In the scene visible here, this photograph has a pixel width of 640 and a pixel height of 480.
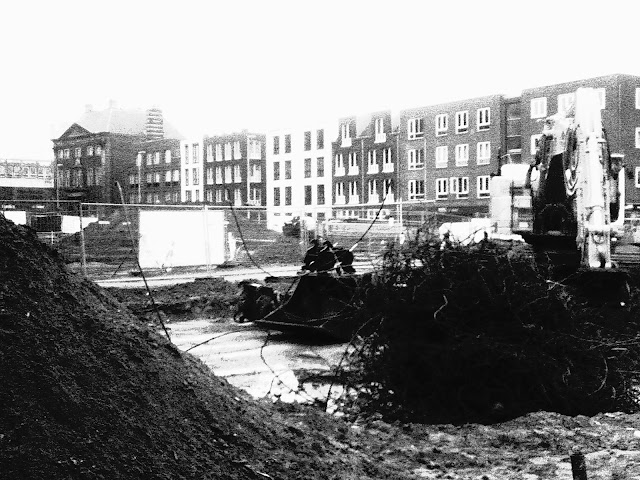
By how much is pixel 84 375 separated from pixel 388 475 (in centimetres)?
185

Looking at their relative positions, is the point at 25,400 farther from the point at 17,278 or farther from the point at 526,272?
the point at 526,272

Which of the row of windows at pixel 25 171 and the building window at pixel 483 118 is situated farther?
the building window at pixel 483 118

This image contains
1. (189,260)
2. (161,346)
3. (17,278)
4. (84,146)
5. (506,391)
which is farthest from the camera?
(84,146)

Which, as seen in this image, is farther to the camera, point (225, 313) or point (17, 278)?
point (225, 313)

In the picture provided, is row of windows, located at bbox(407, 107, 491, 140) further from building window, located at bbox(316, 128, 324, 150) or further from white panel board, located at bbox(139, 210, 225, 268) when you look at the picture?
white panel board, located at bbox(139, 210, 225, 268)

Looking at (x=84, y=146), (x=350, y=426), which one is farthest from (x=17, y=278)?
(x=84, y=146)

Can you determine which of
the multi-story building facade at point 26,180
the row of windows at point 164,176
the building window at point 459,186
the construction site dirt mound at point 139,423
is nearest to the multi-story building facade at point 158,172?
the row of windows at point 164,176

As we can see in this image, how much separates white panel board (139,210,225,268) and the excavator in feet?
31.5

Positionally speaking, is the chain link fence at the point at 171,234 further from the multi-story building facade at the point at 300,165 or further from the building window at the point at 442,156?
the multi-story building facade at the point at 300,165

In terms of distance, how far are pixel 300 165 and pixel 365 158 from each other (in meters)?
11.4

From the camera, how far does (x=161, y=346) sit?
15.9ft

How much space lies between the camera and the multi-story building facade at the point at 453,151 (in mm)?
64750

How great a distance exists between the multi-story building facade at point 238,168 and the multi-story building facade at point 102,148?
10.5 m

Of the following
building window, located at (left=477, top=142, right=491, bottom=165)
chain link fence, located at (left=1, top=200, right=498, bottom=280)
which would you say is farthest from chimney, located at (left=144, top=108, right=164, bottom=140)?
chain link fence, located at (left=1, top=200, right=498, bottom=280)
